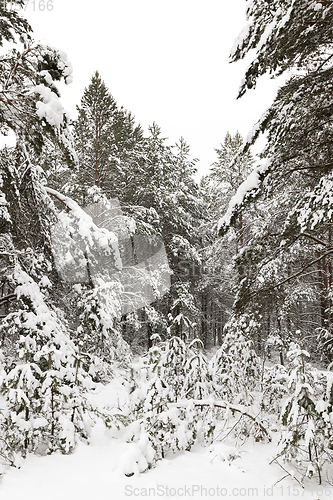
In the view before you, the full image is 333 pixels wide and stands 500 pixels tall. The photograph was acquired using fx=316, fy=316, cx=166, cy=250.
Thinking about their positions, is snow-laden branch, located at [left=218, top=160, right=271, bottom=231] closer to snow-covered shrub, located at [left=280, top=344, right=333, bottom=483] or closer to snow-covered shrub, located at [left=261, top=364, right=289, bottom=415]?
snow-covered shrub, located at [left=280, top=344, right=333, bottom=483]

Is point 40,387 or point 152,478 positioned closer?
point 152,478

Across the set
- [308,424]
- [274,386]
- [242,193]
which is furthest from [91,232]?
[274,386]

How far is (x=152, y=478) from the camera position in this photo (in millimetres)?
3984

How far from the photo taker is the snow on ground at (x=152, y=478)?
11.9ft

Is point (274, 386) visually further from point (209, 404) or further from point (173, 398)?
point (173, 398)

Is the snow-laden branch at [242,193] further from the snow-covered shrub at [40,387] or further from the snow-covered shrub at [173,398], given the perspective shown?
the snow-covered shrub at [40,387]

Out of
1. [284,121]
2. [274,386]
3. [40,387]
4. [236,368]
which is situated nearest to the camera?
[40,387]

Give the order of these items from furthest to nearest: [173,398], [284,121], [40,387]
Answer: [173,398] → [284,121] → [40,387]

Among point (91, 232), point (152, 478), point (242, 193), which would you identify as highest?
point (242, 193)

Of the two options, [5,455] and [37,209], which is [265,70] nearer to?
[37,209]

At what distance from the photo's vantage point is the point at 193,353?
6.09 meters

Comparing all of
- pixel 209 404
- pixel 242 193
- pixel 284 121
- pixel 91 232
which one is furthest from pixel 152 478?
pixel 284 121

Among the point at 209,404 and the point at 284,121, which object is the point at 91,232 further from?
the point at 284,121

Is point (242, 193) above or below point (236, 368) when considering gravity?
above
